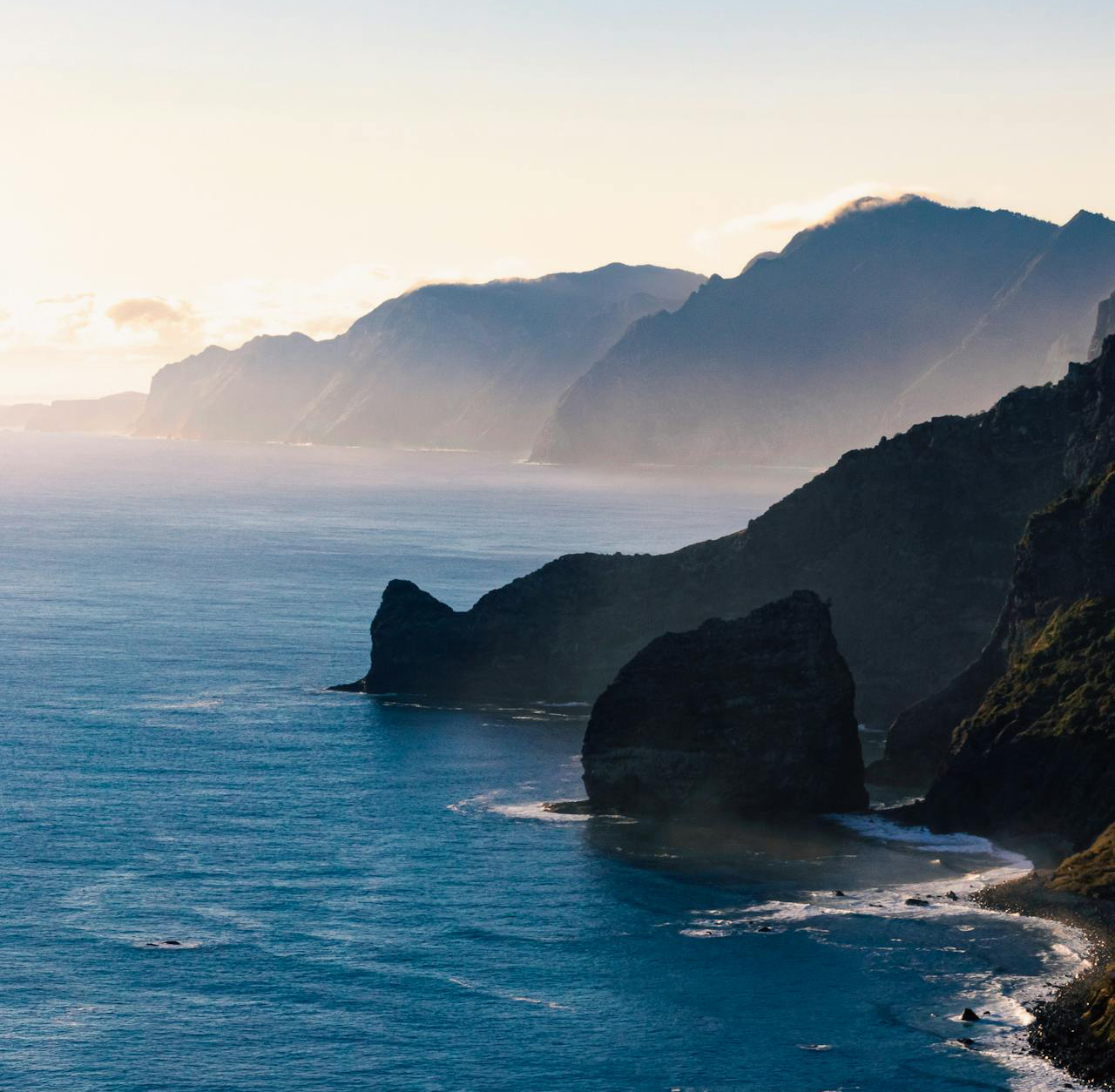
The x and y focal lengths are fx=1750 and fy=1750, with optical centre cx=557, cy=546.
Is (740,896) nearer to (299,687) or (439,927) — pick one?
(439,927)

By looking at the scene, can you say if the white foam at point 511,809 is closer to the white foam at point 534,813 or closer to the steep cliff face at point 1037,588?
the white foam at point 534,813

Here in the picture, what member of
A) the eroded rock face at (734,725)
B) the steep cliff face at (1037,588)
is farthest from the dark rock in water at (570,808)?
the steep cliff face at (1037,588)

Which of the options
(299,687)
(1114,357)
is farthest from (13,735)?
(1114,357)

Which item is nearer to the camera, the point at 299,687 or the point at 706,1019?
the point at 706,1019

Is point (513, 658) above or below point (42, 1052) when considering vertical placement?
above

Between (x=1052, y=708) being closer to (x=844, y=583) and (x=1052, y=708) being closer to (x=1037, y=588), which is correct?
(x=1037, y=588)

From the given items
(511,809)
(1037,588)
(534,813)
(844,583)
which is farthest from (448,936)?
(844,583)

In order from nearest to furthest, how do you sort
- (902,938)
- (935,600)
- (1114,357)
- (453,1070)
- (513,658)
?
(453,1070) < (902,938) < (1114,357) < (935,600) < (513,658)
